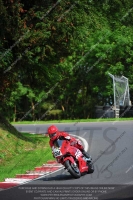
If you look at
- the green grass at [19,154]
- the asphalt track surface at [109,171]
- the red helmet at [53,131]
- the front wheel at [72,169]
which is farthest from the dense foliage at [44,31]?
the front wheel at [72,169]

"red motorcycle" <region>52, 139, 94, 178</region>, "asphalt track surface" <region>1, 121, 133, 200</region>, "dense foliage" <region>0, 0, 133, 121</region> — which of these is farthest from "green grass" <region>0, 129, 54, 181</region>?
"dense foliage" <region>0, 0, 133, 121</region>

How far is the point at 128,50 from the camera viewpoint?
217 ft

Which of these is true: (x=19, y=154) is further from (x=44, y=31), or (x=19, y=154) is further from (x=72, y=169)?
(x=72, y=169)

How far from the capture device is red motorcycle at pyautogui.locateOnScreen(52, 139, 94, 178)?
14.2 meters

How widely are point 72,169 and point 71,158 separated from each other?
29cm

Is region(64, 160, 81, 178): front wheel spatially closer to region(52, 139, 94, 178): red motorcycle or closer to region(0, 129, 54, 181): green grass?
region(52, 139, 94, 178): red motorcycle

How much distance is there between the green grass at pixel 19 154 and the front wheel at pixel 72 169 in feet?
6.23

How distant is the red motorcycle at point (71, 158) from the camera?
46.6 ft

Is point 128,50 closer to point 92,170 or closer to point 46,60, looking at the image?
point 46,60

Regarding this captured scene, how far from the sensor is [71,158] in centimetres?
1433

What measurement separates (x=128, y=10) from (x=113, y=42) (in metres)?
39.4

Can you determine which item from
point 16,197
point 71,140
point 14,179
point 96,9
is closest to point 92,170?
point 71,140

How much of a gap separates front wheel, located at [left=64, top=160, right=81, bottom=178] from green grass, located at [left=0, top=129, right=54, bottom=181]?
190cm

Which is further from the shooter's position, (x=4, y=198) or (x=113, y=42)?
(x=113, y=42)
